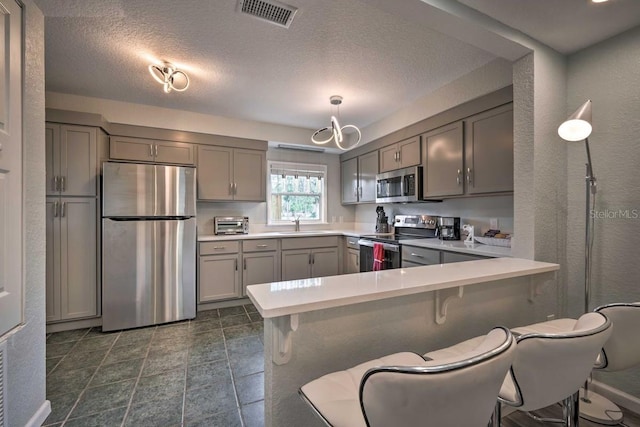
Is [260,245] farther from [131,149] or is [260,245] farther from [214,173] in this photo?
[131,149]

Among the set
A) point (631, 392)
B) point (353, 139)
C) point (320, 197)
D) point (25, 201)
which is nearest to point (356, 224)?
point (320, 197)

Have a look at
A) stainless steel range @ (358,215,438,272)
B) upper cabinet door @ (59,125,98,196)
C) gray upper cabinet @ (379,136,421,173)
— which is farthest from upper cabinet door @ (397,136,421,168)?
upper cabinet door @ (59,125,98,196)

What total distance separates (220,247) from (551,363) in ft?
10.6

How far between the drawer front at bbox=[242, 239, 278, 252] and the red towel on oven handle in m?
1.33

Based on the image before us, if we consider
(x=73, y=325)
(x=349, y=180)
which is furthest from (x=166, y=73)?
(x=349, y=180)

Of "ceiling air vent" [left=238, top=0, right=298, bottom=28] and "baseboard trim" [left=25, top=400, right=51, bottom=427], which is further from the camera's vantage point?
"ceiling air vent" [left=238, top=0, right=298, bottom=28]

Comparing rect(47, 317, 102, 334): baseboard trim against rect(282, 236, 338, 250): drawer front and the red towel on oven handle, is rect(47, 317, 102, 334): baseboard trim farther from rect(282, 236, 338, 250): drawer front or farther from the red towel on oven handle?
the red towel on oven handle

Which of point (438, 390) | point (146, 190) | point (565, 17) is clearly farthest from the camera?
point (146, 190)

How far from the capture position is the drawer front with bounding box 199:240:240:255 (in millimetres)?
3373

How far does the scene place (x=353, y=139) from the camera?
461 cm

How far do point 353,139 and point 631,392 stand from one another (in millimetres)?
3977

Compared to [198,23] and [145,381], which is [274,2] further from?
[145,381]

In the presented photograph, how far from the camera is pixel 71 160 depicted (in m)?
2.77

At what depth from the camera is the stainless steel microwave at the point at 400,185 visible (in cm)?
318
